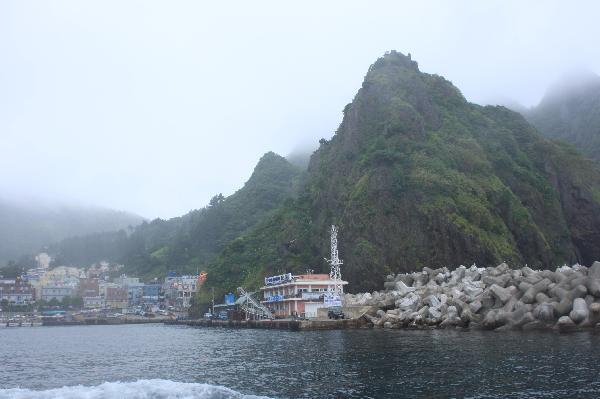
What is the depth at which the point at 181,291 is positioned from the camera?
12612 cm

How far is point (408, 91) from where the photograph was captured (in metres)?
92.6

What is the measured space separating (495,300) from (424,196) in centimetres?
2877

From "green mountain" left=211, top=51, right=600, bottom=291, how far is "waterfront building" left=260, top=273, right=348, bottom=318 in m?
4.16

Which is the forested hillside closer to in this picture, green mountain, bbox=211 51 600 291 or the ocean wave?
green mountain, bbox=211 51 600 291

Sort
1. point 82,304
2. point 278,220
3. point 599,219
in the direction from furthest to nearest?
1. point 82,304
2. point 278,220
3. point 599,219

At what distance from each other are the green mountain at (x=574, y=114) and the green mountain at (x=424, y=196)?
2761 centimetres

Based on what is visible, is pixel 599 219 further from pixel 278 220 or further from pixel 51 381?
pixel 51 381

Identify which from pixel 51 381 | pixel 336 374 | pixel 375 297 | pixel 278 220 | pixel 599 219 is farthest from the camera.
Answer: pixel 278 220

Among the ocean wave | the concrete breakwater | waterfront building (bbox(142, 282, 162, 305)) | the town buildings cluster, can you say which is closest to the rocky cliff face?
the concrete breakwater

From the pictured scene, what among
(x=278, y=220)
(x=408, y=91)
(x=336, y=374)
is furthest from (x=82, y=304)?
(x=336, y=374)

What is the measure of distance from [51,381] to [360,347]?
16.3 m

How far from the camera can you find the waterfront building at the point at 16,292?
13062cm

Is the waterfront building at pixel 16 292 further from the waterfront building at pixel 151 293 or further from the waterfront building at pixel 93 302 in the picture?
the waterfront building at pixel 151 293

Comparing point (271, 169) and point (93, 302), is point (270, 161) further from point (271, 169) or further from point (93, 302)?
point (93, 302)
